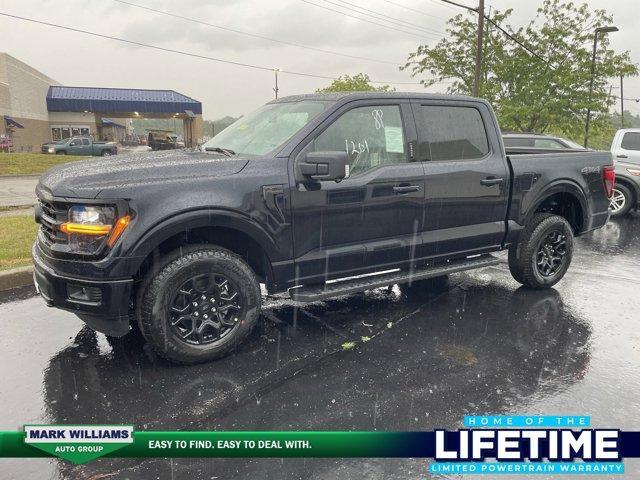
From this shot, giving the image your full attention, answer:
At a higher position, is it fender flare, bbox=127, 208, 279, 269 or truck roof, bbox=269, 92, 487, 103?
truck roof, bbox=269, 92, 487, 103

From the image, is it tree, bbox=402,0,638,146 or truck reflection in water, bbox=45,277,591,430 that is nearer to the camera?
truck reflection in water, bbox=45,277,591,430

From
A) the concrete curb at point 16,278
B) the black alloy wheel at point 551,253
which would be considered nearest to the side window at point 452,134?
the black alloy wheel at point 551,253

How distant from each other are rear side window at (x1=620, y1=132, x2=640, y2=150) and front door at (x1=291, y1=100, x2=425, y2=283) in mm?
9166

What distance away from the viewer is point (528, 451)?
101 inches

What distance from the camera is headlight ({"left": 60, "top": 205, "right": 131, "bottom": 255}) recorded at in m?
3.15

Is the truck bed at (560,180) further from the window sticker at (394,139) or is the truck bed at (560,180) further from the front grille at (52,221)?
the front grille at (52,221)

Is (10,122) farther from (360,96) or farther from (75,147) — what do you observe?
(360,96)

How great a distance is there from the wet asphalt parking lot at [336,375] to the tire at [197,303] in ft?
0.57

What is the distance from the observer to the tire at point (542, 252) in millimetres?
5230

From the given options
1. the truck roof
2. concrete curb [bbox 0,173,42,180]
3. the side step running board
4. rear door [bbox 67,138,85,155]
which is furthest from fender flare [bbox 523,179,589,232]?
rear door [bbox 67,138,85,155]

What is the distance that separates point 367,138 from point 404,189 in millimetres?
548

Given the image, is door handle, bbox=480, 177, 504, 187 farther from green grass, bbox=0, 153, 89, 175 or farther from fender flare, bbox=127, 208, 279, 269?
green grass, bbox=0, 153, 89, 175

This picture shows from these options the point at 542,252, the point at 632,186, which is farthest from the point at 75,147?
the point at 542,252

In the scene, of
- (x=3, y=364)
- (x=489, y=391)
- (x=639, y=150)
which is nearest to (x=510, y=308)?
(x=489, y=391)
